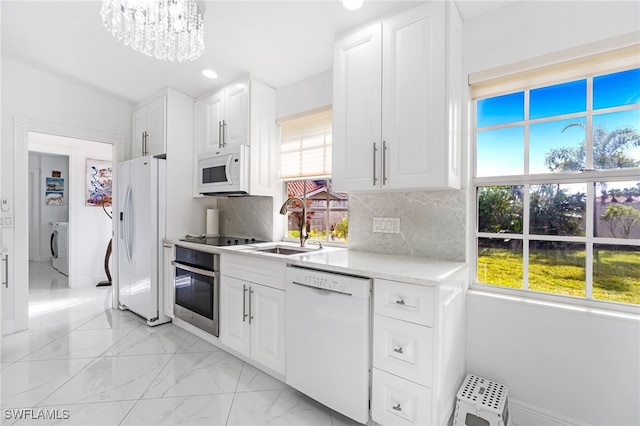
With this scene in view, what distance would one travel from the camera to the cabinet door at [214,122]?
2965 mm

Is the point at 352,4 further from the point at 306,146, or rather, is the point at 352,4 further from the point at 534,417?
the point at 534,417

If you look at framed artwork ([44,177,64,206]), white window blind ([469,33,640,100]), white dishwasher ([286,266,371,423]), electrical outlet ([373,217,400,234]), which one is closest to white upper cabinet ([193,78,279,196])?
electrical outlet ([373,217,400,234])

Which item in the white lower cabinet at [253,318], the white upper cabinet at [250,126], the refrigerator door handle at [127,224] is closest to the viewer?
the white lower cabinet at [253,318]

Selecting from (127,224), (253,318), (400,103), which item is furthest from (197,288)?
(400,103)

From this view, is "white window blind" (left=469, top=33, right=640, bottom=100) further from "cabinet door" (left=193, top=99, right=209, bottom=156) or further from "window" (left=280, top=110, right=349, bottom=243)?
"cabinet door" (left=193, top=99, right=209, bottom=156)

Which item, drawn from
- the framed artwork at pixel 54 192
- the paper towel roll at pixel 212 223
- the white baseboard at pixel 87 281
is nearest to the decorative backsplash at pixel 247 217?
the paper towel roll at pixel 212 223

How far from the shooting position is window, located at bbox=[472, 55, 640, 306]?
1.47 meters

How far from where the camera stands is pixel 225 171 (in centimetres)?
280

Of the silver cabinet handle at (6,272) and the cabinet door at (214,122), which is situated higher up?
the cabinet door at (214,122)

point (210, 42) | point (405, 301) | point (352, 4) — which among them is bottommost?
point (405, 301)

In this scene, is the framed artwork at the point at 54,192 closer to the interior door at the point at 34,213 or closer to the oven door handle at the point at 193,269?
the interior door at the point at 34,213

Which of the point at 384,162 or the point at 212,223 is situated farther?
the point at 212,223

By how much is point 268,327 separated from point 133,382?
1045 mm

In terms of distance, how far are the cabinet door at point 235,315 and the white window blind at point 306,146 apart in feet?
3.88
